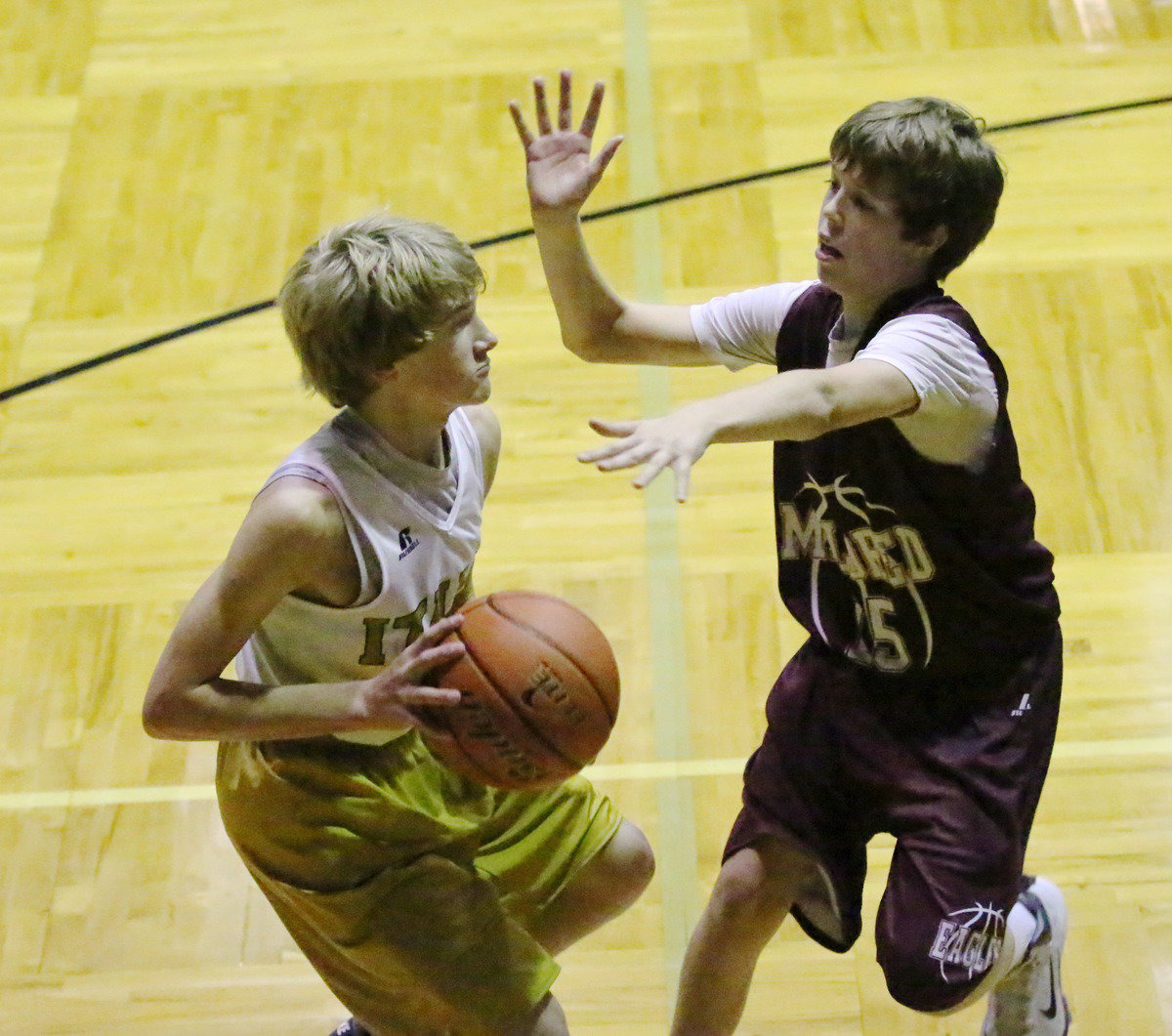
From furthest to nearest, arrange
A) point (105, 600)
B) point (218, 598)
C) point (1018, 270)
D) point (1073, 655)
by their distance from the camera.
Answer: point (1018, 270) < point (105, 600) < point (1073, 655) < point (218, 598)

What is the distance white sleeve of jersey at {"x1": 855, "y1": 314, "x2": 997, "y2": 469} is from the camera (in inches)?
90.9

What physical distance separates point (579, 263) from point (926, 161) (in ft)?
2.11

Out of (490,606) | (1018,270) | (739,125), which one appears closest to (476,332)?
(490,606)

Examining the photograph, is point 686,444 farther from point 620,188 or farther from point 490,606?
point 620,188

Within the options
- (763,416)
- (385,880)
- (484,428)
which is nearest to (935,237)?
(763,416)

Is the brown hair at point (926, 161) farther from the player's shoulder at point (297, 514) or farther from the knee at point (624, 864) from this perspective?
the knee at point (624, 864)

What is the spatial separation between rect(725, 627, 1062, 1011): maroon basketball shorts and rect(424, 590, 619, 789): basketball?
458 mm

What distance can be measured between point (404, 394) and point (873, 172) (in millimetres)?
799

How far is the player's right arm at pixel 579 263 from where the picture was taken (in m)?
2.71

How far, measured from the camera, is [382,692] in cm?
220

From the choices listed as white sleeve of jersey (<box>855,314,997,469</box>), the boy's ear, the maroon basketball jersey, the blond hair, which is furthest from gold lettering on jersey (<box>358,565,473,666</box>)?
the boy's ear

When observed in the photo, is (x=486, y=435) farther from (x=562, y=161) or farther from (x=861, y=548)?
(x=861, y=548)

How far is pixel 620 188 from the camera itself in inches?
202

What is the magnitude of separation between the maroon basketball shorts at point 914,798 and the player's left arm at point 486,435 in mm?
658
